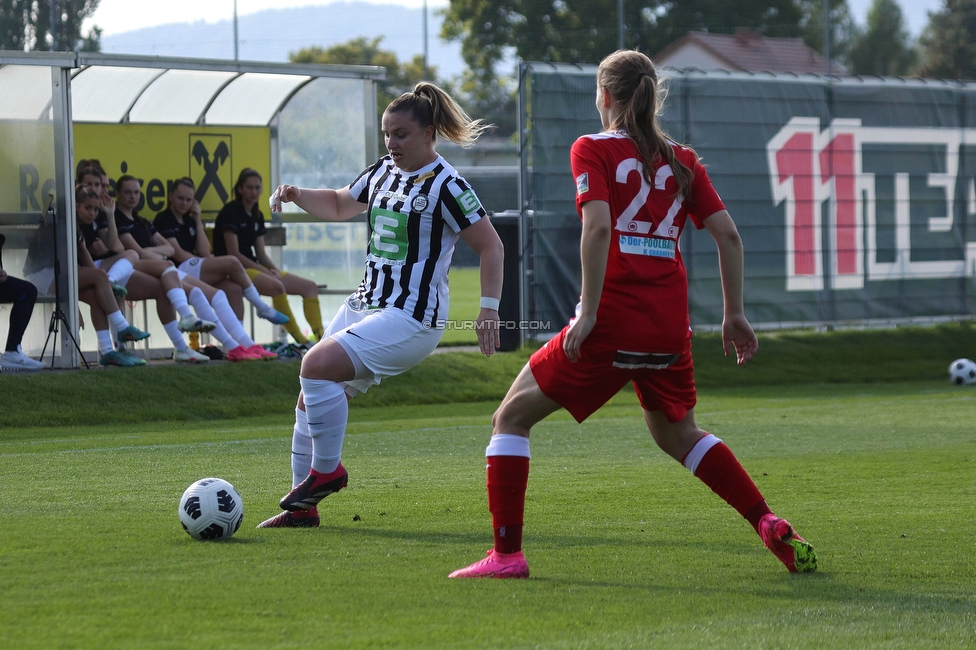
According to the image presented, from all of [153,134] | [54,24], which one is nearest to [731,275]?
[153,134]

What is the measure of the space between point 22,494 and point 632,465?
12.1 feet

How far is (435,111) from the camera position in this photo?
557cm

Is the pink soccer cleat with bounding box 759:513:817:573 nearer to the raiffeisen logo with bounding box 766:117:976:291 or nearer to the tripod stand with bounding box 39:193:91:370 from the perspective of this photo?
the tripod stand with bounding box 39:193:91:370

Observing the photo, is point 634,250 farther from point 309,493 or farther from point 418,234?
point 309,493

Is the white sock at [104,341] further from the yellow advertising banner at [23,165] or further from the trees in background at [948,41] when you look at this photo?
the trees in background at [948,41]

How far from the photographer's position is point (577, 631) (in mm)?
3744

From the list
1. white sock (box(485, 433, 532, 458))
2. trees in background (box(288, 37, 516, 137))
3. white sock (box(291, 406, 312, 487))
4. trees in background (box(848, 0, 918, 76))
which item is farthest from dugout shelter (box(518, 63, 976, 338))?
trees in background (box(848, 0, 918, 76))

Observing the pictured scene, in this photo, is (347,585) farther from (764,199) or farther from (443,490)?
(764,199)

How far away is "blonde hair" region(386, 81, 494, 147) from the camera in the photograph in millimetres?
5500


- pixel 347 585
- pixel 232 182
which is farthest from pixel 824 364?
pixel 347 585

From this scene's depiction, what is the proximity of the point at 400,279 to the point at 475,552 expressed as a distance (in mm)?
1317

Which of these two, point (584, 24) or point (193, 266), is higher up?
point (584, 24)

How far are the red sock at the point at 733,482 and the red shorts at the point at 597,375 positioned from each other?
26 cm

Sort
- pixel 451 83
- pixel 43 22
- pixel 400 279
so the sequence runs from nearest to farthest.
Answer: pixel 400 279, pixel 43 22, pixel 451 83
